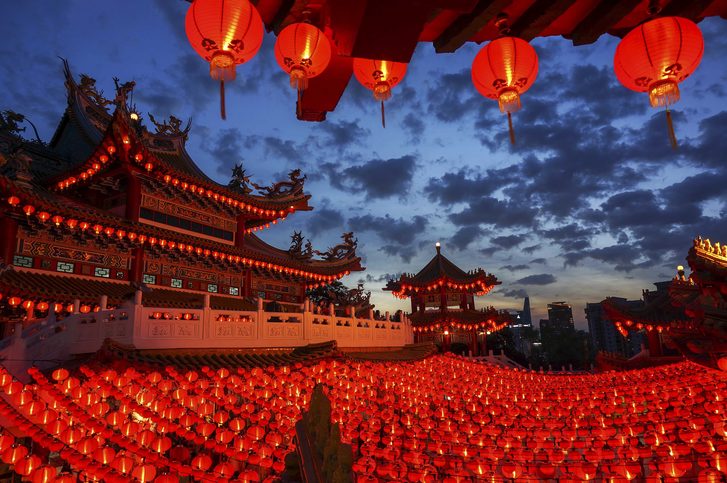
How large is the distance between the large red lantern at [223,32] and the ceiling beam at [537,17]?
162cm

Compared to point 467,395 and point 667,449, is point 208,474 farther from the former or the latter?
point 467,395

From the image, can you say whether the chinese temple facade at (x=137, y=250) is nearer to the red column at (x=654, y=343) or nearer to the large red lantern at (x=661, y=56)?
the large red lantern at (x=661, y=56)

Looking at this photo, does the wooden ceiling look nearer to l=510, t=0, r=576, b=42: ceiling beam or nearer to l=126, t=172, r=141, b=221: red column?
l=510, t=0, r=576, b=42: ceiling beam

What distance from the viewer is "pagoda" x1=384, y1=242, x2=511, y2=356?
991 inches

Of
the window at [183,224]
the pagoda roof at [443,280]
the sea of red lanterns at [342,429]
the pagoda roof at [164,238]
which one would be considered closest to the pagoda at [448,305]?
the pagoda roof at [443,280]

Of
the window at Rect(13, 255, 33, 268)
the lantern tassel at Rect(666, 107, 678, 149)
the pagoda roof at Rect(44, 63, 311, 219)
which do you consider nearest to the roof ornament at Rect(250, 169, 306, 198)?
the pagoda roof at Rect(44, 63, 311, 219)

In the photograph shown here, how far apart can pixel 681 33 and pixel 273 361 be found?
27.2 feet

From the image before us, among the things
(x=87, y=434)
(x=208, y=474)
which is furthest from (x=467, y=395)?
(x=87, y=434)

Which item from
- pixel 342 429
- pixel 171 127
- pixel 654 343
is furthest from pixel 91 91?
pixel 654 343

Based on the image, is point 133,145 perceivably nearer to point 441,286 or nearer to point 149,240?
point 149,240

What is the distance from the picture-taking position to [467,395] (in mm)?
11617

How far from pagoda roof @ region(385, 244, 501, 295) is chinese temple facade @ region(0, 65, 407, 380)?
9.33m

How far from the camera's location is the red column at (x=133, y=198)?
1254 cm

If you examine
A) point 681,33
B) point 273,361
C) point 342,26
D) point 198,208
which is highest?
point 198,208
